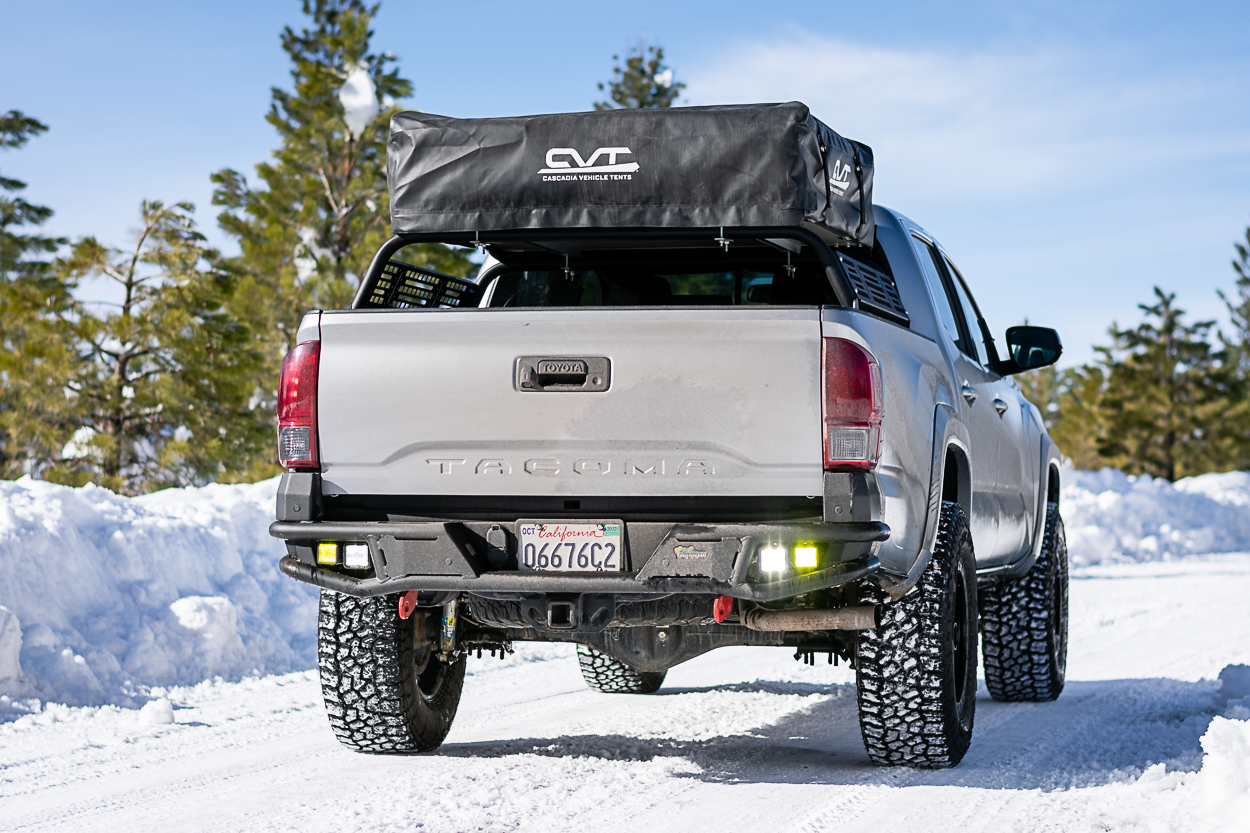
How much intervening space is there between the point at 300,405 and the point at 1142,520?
2010 centimetres

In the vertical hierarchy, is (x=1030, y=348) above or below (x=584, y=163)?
below

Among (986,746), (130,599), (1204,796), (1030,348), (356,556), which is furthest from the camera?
(130,599)

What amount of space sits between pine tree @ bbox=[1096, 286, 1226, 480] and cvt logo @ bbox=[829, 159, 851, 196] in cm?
5072

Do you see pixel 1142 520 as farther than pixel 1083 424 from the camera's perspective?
No

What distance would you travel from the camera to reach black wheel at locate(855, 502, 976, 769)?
192 inches

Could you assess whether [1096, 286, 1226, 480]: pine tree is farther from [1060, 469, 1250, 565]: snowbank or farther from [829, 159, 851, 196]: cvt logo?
[829, 159, 851, 196]: cvt logo

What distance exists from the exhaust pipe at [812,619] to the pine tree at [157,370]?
755 inches

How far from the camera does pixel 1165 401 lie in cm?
5247

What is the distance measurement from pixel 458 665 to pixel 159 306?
18.5 metres

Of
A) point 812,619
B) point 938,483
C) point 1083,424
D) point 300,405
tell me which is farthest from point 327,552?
point 1083,424

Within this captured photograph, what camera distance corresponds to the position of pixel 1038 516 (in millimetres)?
7598

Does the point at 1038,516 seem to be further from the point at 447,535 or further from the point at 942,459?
the point at 447,535

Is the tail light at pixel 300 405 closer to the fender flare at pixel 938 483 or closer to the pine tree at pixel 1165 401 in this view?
the fender flare at pixel 938 483

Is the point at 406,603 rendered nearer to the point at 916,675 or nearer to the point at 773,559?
the point at 773,559
